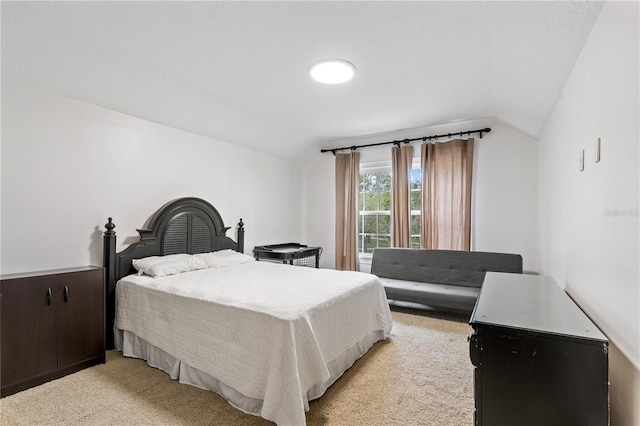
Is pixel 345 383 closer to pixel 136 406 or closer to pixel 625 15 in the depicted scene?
pixel 136 406

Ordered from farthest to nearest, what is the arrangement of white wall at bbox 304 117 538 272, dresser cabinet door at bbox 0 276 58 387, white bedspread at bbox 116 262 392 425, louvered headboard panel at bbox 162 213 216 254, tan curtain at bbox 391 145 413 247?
tan curtain at bbox 391 145 413 247 → white wall at bbox 304 117 538 272 → louvered headboard panel at bbox 162 213 216 254 → dresser cabinet door at bbox 0 276 58 387 → white bedspread at bbox 116 262 392 425

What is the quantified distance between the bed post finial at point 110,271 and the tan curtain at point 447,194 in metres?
3.81

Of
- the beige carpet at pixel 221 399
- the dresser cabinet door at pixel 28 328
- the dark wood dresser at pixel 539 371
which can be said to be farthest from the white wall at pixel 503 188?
the dresser cabinet door at pixel 28 328

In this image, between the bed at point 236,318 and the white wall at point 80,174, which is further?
the white wall at point 80,174

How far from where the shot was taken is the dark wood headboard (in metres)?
2.84

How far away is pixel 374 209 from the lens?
511 centimetres

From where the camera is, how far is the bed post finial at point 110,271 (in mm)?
2801

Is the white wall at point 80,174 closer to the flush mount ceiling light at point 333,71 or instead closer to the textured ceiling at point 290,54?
the textured ceiling at point 290,54

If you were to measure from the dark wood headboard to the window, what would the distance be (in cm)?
211

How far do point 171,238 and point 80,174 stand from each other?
104 cm

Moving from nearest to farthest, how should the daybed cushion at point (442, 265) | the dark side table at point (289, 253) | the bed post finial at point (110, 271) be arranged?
the bed post finial at point (110, 271)
the daybed cushion at point (442, 265)
the dark side table at point (289, 253)

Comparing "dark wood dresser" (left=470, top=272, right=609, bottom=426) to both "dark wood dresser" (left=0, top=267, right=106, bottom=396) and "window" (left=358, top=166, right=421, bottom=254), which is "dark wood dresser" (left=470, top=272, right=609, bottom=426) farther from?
"window" (left=358, top=166, right=421, bottom=254)

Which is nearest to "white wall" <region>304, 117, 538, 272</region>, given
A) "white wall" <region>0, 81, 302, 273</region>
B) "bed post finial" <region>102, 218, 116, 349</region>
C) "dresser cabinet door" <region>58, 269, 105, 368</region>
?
"white wall" <region>0, 81, 302, 273</region>

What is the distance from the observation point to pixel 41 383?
220 centimetres
